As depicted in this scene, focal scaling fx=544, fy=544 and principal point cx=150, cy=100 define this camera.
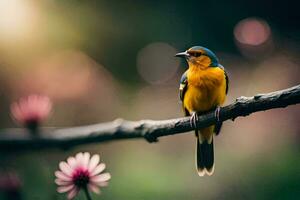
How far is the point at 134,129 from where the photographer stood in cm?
109

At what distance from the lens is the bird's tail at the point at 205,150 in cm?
120

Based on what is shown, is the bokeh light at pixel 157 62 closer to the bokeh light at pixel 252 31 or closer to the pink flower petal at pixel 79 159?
the bokeh light at pixel 252 31

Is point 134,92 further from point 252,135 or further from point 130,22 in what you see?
point 252,135

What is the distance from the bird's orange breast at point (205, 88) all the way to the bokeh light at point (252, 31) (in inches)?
41.9

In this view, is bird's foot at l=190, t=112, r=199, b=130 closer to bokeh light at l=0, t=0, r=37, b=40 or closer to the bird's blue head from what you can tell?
the bird's blue head

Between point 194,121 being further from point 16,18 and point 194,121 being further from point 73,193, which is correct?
point 16,18

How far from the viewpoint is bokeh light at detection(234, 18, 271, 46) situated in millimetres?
2113

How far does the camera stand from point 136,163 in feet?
6.21

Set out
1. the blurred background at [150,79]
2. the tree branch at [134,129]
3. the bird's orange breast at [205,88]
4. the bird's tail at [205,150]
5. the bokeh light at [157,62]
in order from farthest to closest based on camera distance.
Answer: the bokeh light at [157,62], the blurred background at [150,79], the bird's tail at [205,150], the bird's orange breast at [205,88], the tree branch at [134,129]

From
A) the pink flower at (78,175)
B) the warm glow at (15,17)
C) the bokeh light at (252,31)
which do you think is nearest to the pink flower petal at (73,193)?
the pink flower at (78,175)

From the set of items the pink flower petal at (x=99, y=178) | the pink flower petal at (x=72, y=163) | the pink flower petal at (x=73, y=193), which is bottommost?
the pink flower petal at (x=73, y=193)

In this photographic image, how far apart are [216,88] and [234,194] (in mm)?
771

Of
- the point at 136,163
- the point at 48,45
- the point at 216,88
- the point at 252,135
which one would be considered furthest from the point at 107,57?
the point at 216,88

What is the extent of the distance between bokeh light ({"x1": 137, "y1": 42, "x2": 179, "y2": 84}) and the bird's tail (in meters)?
1.00
